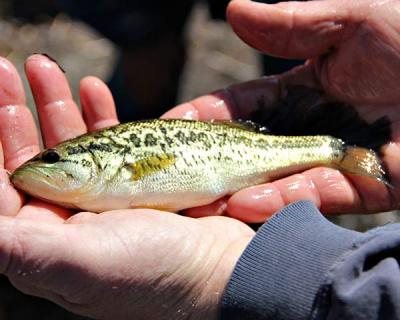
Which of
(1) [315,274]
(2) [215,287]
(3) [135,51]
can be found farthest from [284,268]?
(3) [135,51]

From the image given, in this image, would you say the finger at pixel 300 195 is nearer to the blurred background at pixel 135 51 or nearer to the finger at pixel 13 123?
the finger at pixel 13 123

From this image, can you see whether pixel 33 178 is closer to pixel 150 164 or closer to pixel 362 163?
pixel 150 164

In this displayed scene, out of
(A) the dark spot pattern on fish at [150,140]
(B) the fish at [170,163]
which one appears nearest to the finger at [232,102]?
(B) the fish at [170,163]

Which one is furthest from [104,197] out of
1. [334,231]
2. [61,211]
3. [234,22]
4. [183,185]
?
[234,22]

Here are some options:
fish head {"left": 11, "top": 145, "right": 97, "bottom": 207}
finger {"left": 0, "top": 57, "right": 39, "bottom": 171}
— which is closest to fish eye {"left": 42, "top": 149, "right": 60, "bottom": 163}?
fish head {"left": 11, "top": 145, "right": 97, "bottom": 207}

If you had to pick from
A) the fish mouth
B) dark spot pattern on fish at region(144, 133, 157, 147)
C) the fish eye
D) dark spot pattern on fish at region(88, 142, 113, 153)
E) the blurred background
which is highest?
dark spot pattern on fish at region(144, 133, 157, 147)

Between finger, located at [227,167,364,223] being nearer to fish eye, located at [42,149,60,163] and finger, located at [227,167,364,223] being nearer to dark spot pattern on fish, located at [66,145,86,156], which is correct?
dark spot pattern on fish, located at [66,145,86,156]

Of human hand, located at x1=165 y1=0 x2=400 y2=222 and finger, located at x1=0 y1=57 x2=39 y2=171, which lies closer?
finger, located at x1=0 y1=57 x2=39 y2=171
